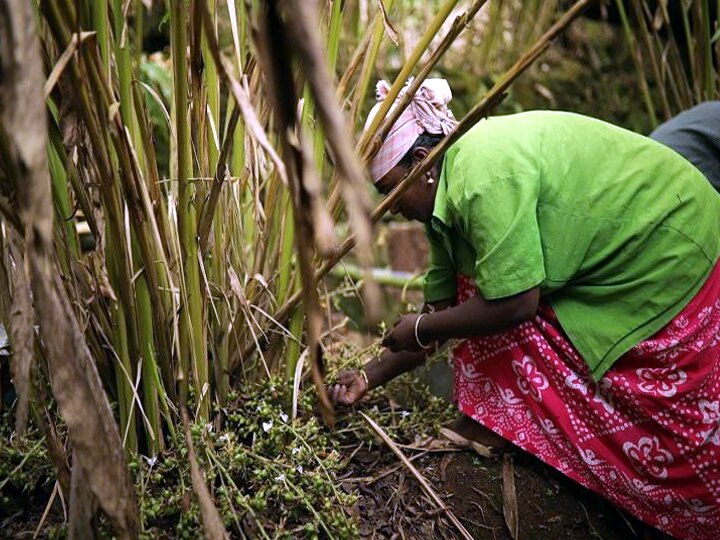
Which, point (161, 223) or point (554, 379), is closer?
point (161, 223)

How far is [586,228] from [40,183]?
3.03 ft

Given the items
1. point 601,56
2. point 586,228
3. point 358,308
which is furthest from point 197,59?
point 601,56

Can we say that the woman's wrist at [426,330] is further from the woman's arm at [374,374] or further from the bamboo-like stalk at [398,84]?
the bamboo-like stalk at [398,84]

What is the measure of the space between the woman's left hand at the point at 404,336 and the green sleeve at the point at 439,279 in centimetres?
17

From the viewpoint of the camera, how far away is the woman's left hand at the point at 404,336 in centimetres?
139

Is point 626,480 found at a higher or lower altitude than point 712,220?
lower

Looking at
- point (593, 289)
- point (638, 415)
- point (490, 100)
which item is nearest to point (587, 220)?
point (593, 289)

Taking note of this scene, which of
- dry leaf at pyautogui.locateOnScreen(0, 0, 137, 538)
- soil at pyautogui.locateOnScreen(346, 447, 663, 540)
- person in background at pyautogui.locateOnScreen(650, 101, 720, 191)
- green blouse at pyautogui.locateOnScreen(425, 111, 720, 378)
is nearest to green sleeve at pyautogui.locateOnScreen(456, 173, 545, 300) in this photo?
green blouse at pyautogui.locateOnScreen(425, 111, 720, 378)

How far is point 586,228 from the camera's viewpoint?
1308 millimetres

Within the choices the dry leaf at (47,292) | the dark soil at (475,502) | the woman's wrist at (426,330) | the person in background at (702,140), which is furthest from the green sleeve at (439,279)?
the dry leaf at (47,292)

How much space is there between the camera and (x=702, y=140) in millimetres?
1776

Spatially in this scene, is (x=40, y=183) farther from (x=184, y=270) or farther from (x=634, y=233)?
(x=634, y=233)

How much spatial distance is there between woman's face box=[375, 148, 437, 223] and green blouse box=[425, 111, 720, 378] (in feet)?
0.11

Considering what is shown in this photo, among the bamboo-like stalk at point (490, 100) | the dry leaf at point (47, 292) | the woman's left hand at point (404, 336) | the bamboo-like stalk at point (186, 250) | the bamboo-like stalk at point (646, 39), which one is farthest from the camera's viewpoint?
the bamboo-like stalk at point (646, 39)
